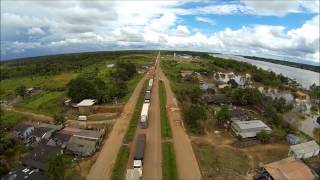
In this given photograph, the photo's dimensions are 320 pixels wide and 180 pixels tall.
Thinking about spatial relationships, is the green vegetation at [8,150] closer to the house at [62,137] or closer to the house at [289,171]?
the house at [62,137]

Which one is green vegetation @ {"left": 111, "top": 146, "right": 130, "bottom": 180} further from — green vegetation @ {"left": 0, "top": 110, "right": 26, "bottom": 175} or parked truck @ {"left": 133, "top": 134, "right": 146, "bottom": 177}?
green vegetation @ {"left": 0, "top": 110, "right": 26, "bottom": 175}

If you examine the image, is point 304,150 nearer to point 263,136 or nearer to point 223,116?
point 263,136

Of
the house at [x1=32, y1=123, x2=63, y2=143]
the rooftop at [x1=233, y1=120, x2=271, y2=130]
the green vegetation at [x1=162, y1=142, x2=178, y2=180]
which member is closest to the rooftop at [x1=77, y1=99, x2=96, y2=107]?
the house at [x1=32, y1=123, x2=63, y2=143]

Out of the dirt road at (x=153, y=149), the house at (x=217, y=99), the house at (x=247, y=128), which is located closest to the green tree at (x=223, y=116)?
the house at (x=247, y=128)

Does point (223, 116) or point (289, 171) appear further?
point (223, 116)

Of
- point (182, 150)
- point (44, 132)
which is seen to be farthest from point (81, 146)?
point (182, 150)

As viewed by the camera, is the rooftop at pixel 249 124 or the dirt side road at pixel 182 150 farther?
the rooftop at pixel 249 124
